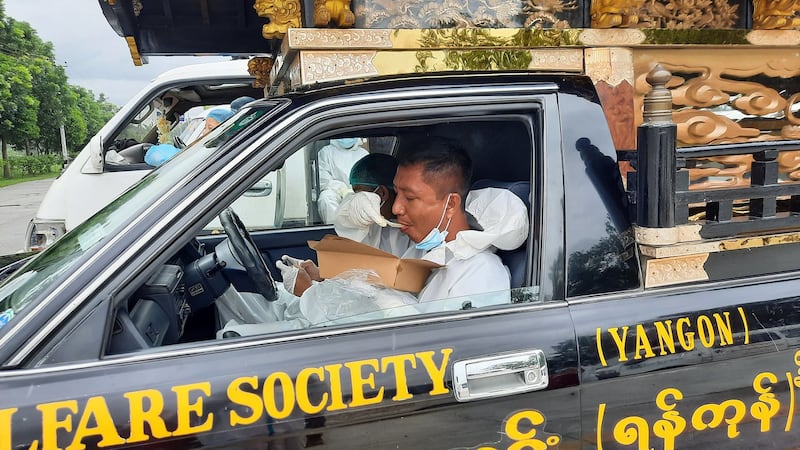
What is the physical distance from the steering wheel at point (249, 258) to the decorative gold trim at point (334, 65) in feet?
2.68

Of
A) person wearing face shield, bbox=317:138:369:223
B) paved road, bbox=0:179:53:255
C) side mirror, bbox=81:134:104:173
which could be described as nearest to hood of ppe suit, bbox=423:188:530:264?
person wearing face shield, bbox=317:138:369:223

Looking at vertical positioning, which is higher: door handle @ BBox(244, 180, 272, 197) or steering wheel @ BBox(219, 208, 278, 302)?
door handle @ BBox(244, 180, 272, 197)

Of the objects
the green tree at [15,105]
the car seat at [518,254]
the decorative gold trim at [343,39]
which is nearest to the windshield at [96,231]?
the decorative gold trim at [343,39]

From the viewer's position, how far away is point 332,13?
1.89m

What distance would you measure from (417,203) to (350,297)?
0.43 m

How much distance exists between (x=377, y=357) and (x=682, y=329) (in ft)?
2.71

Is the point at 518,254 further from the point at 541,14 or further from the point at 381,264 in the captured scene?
the point at 541,14

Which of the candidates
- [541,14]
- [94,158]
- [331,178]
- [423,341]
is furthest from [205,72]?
[423,341]

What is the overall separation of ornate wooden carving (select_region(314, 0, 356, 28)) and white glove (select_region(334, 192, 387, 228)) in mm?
656

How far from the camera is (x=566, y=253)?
159 cm

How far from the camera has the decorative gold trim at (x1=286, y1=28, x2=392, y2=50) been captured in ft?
6.10

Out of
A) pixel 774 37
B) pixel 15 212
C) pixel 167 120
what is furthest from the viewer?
pixel 15 212

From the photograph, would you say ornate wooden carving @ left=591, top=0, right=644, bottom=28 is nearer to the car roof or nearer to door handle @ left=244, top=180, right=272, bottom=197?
door handle @ left=244, top=180, right=272, bottom=197

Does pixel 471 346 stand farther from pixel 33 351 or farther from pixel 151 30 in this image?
pixel 151 30
